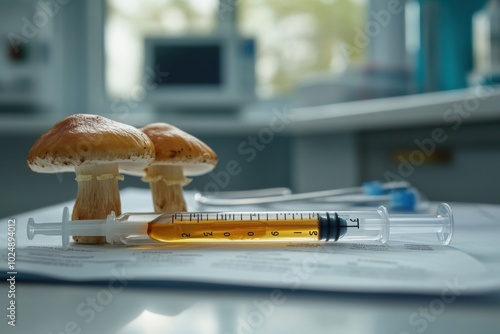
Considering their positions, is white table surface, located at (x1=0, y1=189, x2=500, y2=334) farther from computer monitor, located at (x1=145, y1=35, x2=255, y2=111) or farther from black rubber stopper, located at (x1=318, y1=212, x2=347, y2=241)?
computer monitor, located at (x1=145, y1=35, x2=255, y2=111)

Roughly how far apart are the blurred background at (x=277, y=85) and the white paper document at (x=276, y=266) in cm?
77

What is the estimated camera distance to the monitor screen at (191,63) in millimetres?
1937

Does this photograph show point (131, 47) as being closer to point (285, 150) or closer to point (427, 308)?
point (285, 150)

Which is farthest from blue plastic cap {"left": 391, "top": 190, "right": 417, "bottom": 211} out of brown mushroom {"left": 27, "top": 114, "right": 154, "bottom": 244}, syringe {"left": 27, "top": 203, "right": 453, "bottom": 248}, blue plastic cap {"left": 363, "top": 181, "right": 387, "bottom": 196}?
brown mushroom {"left": 27, "top": 114, "right": 154, "bottom": 244}

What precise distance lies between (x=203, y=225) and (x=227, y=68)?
1.54m

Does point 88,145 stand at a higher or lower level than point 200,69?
lower

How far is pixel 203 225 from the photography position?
1.52ft

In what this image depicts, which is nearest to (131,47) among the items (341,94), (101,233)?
(341,94)

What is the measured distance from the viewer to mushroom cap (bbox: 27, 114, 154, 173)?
16.6 inches

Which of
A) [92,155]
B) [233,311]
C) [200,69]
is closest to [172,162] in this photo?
[92,155]

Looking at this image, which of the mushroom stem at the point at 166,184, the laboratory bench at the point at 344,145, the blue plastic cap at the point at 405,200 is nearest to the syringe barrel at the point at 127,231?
the mushroom stem at the point at 166,184

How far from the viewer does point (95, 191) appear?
494 millimetres

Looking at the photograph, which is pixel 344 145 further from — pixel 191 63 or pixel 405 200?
pixel 191 63

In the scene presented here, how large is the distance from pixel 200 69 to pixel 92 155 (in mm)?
1575
